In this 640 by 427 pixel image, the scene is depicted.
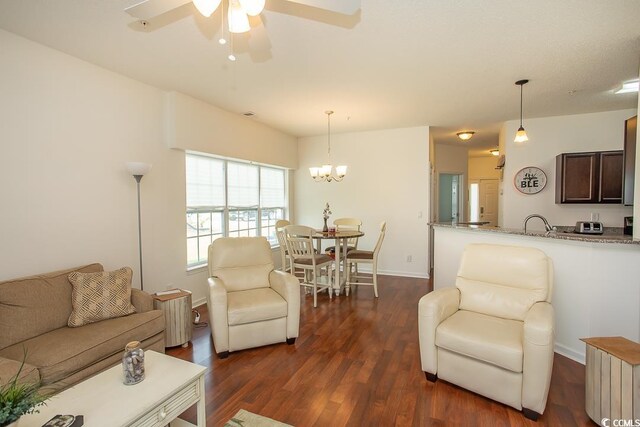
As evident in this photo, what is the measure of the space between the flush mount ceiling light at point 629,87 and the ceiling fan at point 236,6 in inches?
149

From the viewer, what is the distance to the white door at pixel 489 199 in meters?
8.84

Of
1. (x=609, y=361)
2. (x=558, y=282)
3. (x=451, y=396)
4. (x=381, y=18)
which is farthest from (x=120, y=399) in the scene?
(x=558, y=282)

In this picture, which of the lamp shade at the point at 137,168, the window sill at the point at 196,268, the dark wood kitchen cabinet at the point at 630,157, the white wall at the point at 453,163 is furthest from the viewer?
the white wall at the point at 453,163

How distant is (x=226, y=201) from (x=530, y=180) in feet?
16.2

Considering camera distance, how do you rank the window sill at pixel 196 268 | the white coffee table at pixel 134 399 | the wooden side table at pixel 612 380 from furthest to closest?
the window sill at pixel 196 268, the wooden side table at pixel 612 380, the white coffee table at pixel 134 399

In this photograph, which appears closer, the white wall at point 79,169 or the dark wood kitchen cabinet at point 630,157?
the white wall at point 79,169

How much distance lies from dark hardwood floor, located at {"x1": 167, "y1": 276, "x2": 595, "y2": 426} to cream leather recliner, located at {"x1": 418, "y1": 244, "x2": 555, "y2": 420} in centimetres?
17

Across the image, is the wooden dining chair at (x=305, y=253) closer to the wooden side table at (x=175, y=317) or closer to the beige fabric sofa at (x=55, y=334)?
the wooden side table at (x=175, y=317)

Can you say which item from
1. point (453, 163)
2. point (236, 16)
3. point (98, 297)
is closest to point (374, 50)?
point (236, 16)

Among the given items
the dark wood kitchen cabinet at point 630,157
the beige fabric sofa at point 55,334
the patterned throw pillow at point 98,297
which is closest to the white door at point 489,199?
the dark wood kitchen cabinet at point 630,157

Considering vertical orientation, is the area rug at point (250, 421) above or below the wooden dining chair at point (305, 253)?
below

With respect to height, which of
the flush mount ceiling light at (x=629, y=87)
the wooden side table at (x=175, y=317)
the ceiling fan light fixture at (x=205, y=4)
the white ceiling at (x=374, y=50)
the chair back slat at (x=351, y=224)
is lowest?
the wooden side table at (x=175, y=317)

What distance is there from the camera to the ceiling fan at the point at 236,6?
1.43 metres

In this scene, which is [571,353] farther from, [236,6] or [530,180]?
[236,6]
